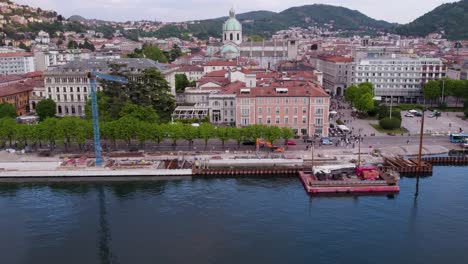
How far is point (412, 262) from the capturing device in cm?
3125

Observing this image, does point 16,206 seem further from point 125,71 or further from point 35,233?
point 125,71

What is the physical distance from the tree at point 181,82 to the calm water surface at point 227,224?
50.2m

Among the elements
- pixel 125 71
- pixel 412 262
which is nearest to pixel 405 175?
pixel 412 262

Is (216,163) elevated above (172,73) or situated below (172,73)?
below

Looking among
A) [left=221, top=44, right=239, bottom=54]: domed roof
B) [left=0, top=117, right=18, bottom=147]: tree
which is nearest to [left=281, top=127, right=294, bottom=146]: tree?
[left=0, top=117, right=18, bottom=147]: tree

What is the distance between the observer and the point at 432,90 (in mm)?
85438

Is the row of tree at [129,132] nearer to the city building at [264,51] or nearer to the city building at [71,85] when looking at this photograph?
the city building at [71,85]

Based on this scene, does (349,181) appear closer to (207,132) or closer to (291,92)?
(207,132)

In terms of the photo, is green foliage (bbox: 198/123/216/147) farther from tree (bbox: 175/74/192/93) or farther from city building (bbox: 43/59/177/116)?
tree (bbox: 175/74/192/93)

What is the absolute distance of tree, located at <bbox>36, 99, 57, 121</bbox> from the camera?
72.8m

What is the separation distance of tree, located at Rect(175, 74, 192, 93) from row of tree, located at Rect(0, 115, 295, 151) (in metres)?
37.9

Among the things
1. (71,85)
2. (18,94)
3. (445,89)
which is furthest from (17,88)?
(445,89)

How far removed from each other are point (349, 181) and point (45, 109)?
52.2 metres

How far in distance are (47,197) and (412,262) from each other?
114 ft
